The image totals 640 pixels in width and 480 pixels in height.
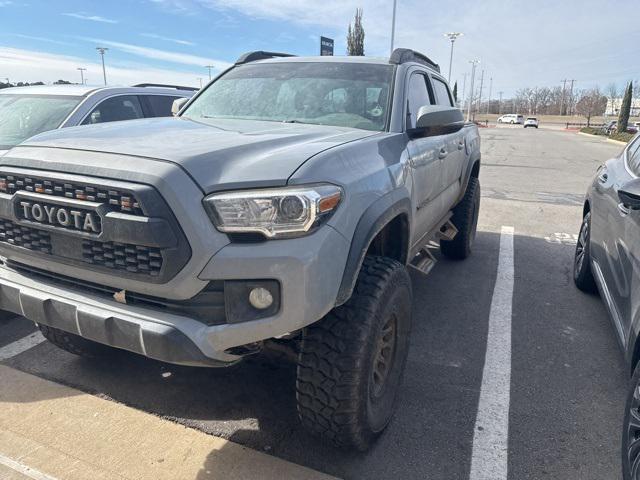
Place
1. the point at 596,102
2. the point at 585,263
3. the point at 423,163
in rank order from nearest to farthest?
the point at 423,163 → the point at 585,263 → the point at 596,102

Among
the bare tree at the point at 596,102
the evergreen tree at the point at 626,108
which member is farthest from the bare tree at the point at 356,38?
the bare tree at the point at 596,102

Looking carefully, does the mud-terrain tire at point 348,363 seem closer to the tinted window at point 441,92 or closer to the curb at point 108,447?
the curb at point 108,447

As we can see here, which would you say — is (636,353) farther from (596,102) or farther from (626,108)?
(596,102)

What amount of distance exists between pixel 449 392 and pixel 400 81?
2.01 metres

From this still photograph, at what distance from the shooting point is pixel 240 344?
1.99 meters

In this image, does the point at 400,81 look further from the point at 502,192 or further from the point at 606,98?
the point at 606,98

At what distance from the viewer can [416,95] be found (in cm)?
369

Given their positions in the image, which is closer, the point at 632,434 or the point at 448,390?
the point at 632,434

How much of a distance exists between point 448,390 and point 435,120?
1625 millimetres

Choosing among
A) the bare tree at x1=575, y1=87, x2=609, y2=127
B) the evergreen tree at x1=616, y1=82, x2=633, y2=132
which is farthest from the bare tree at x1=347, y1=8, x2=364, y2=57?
the bare tree at x1=575, y1=87, x2=609, y2=127

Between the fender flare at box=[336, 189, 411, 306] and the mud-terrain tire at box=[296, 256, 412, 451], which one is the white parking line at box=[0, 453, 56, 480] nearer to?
the mud-terrain tire at box=[296, 256, 412, 451]

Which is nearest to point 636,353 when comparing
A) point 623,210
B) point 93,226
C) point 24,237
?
point 623,210

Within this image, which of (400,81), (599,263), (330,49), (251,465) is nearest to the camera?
(251,465)

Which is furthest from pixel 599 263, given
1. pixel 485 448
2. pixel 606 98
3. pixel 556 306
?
pixel 606 98
